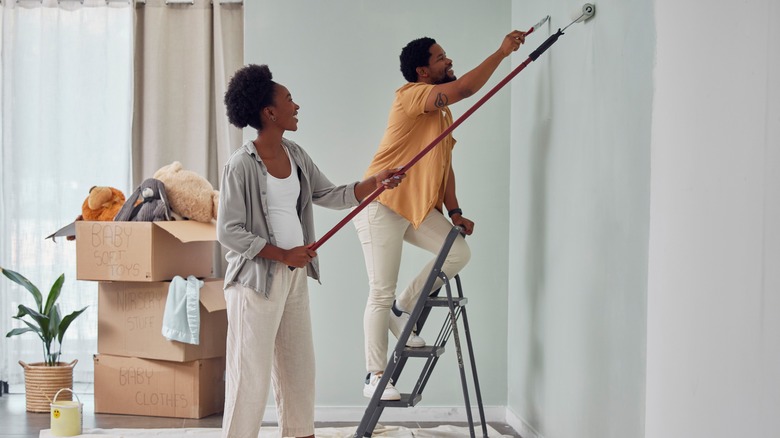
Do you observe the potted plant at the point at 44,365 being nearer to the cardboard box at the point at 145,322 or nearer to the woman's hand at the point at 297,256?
the cardboard box at the point at 145,322

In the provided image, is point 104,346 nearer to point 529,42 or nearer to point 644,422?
point 529,42

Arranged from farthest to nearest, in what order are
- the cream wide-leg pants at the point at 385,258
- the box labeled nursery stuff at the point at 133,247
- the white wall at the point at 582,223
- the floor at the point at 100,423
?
the box labeled nursery stuff at the point at 133,247 < the floor at the point at 100,423 < the cream wide-leg pants at the point at 385,258 < the white wall at the point at 582,223

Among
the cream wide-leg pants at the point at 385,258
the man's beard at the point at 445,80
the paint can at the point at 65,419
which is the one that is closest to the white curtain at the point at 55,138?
the paint can at the point at 65,419

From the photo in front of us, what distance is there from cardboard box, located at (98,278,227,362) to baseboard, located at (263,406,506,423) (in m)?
0.49

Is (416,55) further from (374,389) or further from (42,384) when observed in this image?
(42,384)

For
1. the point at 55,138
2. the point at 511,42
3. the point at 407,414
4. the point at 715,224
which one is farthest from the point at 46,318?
the point at 715,224

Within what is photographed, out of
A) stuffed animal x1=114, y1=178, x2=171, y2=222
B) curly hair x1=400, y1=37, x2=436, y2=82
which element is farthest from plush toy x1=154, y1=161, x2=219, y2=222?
curly hair x1=400, y1=37, x2=436, y2=82

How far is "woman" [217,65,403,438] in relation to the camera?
234cm

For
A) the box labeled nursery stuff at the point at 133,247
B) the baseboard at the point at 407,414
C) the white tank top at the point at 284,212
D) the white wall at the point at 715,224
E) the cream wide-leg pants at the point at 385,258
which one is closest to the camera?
the white wall at the point at 715,224

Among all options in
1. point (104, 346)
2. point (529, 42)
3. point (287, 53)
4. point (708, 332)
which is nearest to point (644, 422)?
point (708, 332)

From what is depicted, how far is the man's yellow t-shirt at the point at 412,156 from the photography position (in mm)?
2904

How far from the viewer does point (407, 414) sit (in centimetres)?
354

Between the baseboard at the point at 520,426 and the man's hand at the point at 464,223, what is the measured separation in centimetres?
82

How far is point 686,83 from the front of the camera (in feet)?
5.87
